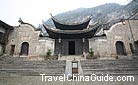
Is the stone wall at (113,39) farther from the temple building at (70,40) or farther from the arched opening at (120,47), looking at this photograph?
the temple building at (70,40)

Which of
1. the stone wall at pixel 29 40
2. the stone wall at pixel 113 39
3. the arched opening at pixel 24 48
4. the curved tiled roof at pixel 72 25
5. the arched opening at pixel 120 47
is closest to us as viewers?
the stone wall at pixel 113 39

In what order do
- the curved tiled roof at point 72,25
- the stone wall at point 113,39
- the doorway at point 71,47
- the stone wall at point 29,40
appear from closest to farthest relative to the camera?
the stone wall at point 113,39
the stone wall at point 29,40
the doorway at point 71,47
the curved tiled roof at point 72,25

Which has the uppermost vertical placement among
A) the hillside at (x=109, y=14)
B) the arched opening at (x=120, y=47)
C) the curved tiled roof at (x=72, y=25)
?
the hillside at (x=109, y=14)

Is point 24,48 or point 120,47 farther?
point 24,48

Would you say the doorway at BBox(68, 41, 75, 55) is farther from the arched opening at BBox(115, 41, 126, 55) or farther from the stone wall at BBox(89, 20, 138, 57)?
the arched opening at BBox(115, 41, 126, 55)

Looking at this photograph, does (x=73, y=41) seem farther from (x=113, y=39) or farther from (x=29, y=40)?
(x=29, y=40)

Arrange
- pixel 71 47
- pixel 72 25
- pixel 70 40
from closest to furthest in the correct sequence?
pixel 70 40 → pixel 71 47 → pixel 72 25

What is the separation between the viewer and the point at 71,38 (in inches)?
807

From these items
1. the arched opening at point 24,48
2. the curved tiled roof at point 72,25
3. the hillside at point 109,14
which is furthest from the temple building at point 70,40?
the hillside at point 109,14

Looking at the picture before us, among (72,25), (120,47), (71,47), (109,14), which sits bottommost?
(120,47)

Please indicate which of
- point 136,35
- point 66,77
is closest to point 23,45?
point 66,77

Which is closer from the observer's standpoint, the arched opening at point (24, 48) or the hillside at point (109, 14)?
the arched opening at point (24, 48)

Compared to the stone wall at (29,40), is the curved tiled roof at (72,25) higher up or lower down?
higher up

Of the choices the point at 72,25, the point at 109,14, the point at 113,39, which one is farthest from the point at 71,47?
the point at 109,14
